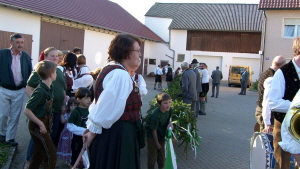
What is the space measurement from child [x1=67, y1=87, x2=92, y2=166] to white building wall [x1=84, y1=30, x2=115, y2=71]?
19.7 metres

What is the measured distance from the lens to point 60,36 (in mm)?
20641

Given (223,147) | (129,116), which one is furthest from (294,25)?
(129,116)

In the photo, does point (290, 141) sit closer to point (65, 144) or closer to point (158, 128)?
point (158, 128)

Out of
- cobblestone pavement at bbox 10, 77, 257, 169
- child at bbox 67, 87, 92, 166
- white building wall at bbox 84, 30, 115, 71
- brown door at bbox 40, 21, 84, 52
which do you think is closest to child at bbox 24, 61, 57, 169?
child at bbox 67, 87, 92, 166

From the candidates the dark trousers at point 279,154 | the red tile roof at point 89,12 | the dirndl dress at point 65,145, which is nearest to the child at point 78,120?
the dirndl dress at point 65,145

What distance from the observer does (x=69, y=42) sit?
21.7 metres

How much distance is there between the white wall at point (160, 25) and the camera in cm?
3984

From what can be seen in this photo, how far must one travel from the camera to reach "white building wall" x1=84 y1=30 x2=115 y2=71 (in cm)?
2422

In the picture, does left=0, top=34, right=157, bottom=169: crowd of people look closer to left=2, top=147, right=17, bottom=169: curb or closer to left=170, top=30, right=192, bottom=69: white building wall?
left=2, top=147, right=17, bottom=169: curb

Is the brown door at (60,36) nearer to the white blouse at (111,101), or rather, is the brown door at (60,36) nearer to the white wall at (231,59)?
the white blouse at (111,101)

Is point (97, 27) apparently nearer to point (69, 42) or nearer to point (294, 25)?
point (69, 42)

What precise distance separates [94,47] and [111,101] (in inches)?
910

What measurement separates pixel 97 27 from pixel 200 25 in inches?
668

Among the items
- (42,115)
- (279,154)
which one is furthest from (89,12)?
(279,154)
